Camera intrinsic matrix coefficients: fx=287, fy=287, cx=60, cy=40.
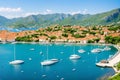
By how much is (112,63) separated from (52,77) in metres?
15.0

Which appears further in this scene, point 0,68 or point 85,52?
point 85,52

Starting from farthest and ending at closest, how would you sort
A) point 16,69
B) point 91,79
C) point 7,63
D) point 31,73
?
point 7,63 < point 16,69 < point 31,73 < point 91,79

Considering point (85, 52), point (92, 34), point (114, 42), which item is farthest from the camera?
point (92, 34)

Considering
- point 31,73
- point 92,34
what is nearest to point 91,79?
point 31,73

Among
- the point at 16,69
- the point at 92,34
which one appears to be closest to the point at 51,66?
the point at 16,69

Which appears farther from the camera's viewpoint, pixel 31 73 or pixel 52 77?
pixel 31 73

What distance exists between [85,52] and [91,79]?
35255mm

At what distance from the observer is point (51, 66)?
60.9 metres

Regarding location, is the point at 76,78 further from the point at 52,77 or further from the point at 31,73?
the point at 31,73

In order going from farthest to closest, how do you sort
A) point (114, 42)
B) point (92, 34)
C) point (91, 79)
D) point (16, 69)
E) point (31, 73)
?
point (92, 34) → point (114, 42) → point (16, 69) → point (31, 73) → point (91, 79)

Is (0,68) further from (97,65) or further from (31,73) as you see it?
(97,65)

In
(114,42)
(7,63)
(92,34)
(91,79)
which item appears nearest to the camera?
(91,79)

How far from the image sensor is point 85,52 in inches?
3285

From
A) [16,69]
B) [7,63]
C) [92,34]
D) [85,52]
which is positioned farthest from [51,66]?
[92,34]
